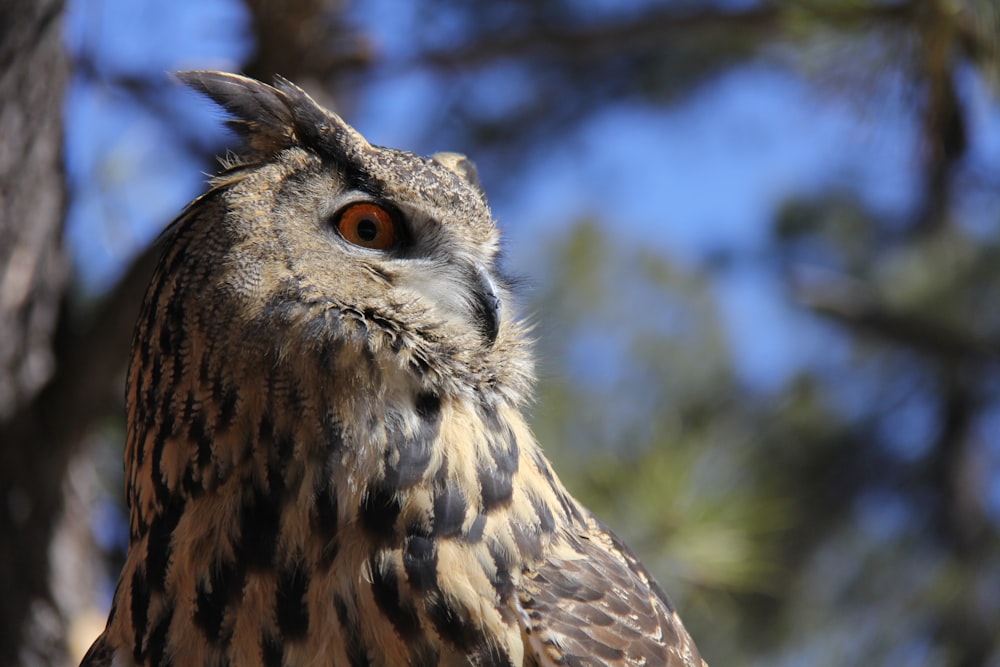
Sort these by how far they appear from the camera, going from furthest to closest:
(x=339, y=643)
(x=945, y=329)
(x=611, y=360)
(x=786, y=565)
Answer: (x=786, y=565), (x=945, y=329), (x=611, y=360), (x=339, y=643)

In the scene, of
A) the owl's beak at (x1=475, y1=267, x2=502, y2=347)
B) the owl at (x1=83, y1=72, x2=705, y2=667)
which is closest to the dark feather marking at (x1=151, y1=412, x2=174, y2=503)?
the owl at (x1=83, y1=72, x2=705, y2=667)

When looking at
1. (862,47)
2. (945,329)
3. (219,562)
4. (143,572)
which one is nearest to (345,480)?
(219,562)

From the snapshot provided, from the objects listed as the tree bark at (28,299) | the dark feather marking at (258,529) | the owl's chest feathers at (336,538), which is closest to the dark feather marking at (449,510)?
the owl's chest feathers at (336,538)

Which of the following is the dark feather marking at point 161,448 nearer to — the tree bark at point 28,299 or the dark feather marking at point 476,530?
the dark feather marking at point 476,530

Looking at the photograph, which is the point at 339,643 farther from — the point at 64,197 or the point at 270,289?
the point at 64,197

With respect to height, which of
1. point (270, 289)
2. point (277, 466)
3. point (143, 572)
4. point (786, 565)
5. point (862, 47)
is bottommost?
point (143, 572)

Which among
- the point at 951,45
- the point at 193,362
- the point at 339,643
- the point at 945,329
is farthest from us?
the point at 945,329

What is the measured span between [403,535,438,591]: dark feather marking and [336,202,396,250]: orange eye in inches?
17.4

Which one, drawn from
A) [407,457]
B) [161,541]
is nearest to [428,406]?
[407,457]

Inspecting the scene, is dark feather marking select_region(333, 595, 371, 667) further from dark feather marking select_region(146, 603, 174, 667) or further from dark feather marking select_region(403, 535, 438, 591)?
dark feather marking select_region(146, 603, 174, 667)

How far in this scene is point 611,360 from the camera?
5.94 m

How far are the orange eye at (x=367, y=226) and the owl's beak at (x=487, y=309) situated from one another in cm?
15

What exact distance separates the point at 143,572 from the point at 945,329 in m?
6.10

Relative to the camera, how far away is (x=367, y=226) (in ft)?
4.90
